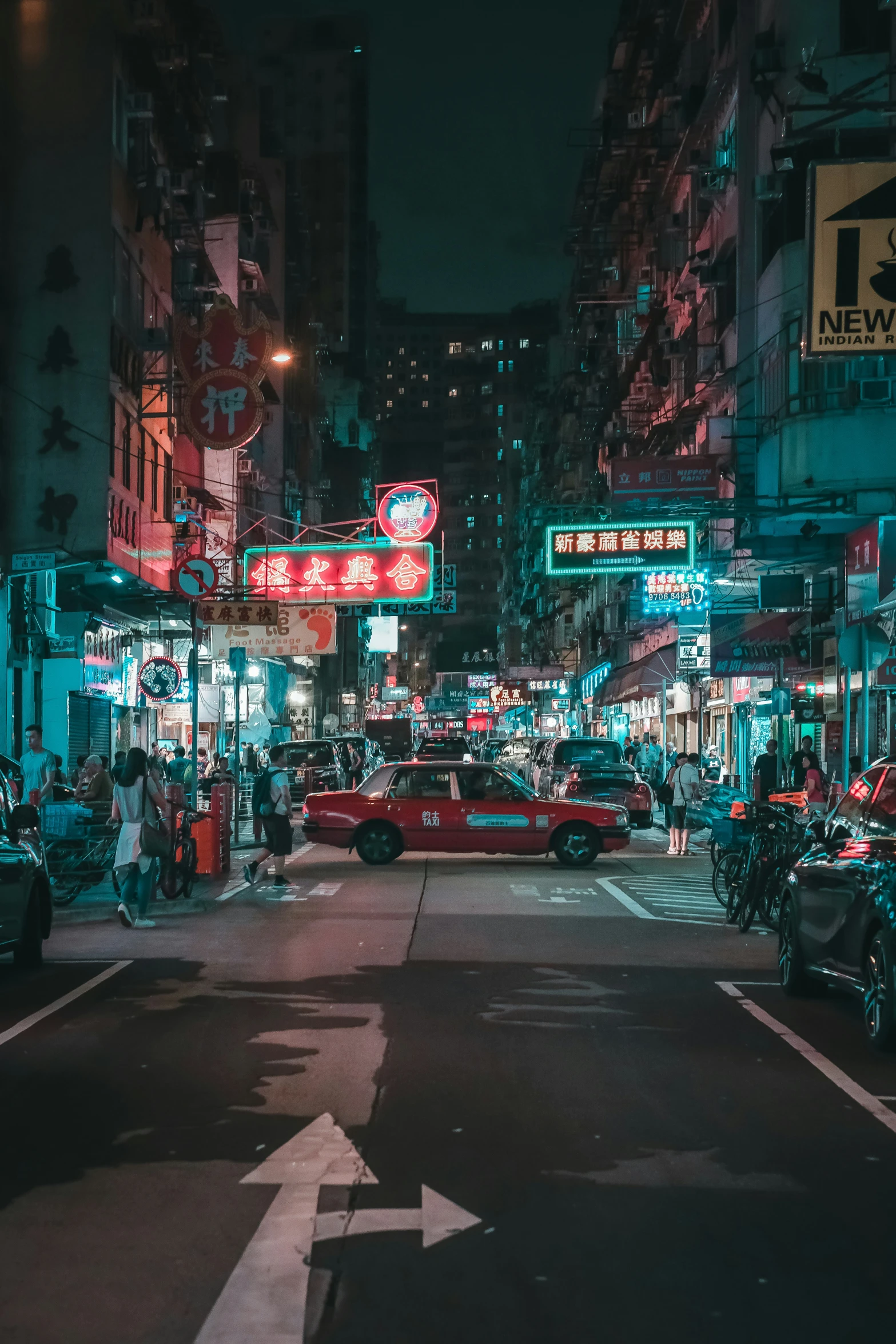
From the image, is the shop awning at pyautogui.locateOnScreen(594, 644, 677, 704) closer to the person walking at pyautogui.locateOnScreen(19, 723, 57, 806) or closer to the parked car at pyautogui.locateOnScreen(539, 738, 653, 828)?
the parked car at pyautogui.locateOnScreen(539, 738, 653, 828)

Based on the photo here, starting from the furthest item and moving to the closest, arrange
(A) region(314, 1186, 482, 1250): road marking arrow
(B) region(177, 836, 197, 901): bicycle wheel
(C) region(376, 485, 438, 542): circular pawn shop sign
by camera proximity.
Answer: (C) region(376, 485, 438, 542): circular pawn shop sign
(B) region(177, 836, 197, 901): bicycle wheel
(A) region(314, 1186, 482, 1250): road marking arrow

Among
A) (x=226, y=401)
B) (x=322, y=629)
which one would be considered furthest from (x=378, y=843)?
(x=322, y=629)

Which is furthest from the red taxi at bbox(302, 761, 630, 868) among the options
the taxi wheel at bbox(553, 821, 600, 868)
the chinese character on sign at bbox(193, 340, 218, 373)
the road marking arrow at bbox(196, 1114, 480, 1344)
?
the road marking arrow at bbox(196, 1114, 480, 1344)

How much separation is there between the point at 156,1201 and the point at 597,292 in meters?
63.0

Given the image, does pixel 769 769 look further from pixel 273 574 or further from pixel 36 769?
pixel 36 769

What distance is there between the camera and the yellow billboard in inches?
559

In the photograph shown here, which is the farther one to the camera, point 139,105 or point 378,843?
point 139,105

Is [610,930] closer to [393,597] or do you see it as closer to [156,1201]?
[156,1201]

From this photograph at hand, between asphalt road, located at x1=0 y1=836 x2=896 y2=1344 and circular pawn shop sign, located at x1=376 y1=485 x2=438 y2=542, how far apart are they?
22.6 metres

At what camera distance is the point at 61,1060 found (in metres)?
8.20

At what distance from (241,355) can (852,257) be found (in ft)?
55.8

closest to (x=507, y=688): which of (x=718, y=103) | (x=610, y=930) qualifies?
(x=718, y=103)

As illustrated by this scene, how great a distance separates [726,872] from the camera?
1631 centimetres

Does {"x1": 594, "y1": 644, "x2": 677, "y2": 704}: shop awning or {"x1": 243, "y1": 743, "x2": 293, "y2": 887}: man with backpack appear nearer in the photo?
{"x1": 243, "y1": 743, "x2": 293, "y2": 887}: man with backpack
